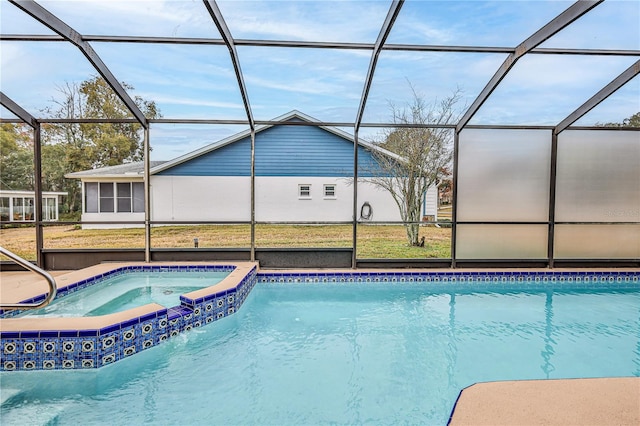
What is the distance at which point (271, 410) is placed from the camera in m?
2.60

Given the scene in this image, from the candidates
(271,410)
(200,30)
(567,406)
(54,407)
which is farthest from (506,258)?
(54,407)

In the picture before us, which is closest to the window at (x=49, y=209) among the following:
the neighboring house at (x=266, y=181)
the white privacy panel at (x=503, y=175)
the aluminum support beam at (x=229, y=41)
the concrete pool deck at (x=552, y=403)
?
the neighboring house at (x=266, y=181)

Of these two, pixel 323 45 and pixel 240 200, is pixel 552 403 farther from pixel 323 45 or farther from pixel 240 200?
pixel 240 200

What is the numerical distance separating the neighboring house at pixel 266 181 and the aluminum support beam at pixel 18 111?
192 cm

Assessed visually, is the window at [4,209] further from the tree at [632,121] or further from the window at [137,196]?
the tree at [632,121]

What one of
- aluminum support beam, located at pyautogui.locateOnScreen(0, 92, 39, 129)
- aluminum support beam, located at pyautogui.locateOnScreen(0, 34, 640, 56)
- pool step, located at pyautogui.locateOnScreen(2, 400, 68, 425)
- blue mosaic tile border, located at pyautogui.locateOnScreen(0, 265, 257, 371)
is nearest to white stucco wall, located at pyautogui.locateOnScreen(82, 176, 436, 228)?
aluminum support beam, located at pyautogui.locateOnScreen(0, 92, 39, 129)

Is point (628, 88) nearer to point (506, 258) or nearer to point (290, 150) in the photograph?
point (506, 258)

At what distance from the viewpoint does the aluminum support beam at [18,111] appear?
17.0ft

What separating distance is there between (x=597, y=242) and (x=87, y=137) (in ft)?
35.5

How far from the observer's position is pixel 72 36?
4336 mm

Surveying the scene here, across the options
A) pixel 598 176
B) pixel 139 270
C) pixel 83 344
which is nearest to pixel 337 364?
pixel 83 344

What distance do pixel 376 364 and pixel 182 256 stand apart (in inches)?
173

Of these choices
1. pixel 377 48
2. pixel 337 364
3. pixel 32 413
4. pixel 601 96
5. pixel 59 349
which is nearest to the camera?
pixel 32 413

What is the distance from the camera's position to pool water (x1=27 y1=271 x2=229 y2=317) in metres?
4.62
